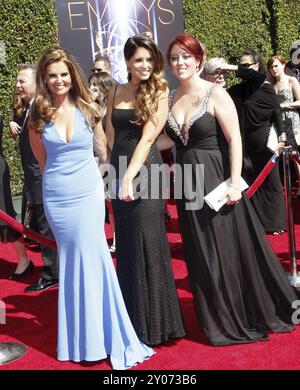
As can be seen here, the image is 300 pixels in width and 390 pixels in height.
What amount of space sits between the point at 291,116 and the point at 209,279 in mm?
4456

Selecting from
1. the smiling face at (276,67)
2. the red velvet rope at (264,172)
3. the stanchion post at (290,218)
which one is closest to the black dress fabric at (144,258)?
the red velvet rope at (264,172)

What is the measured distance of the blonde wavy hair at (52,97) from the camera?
3430 millimetres

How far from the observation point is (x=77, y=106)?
3504mm

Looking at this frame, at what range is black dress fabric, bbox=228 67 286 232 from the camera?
20.3ft

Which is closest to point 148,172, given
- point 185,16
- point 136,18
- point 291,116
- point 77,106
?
point 77,106

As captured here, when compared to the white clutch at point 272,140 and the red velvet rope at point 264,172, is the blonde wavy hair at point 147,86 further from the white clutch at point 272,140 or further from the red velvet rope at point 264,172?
the white clutch at point 272,140

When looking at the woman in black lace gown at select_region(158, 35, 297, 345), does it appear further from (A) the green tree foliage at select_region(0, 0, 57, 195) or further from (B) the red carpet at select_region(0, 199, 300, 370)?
(A) the green tree foliage at select_region(0, 0, 57, 195)

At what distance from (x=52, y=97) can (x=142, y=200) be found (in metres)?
0.80

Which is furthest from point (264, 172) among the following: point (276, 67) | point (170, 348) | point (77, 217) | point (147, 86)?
point (276, 67)

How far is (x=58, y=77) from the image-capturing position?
11.2 ft

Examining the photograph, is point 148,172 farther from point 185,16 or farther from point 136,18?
point 185,16

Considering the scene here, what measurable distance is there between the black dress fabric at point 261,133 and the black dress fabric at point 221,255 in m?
2.36

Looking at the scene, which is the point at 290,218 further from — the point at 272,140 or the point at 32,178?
the point at 32,178

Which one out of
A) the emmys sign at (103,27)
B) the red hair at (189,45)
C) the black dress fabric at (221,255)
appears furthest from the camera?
the emmys sign at (103,27)
